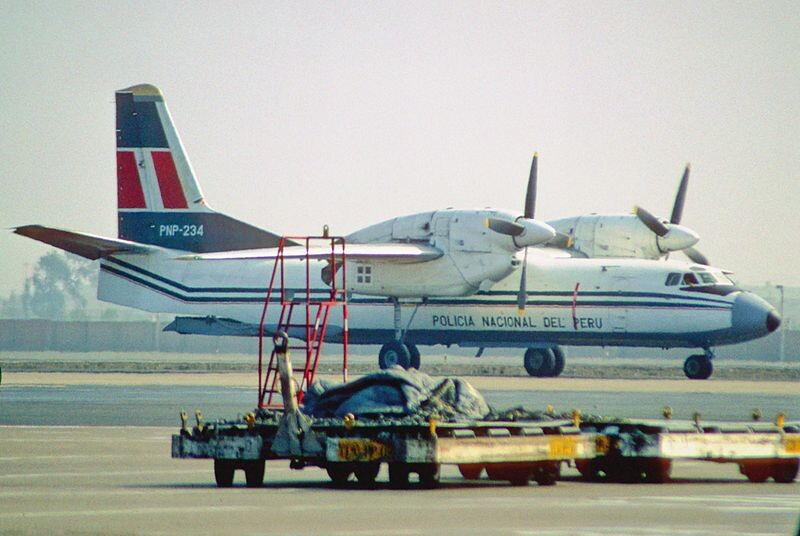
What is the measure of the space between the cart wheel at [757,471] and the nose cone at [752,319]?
27.8 m

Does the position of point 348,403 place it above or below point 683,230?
below

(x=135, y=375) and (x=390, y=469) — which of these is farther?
(x=135, y=375)

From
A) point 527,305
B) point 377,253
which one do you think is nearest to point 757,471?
point 377,253

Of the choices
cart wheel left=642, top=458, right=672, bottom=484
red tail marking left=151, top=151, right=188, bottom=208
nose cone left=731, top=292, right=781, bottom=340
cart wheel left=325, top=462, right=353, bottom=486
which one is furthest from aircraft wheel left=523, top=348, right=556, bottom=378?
cart wheel left=325, top=462, right=353, bottom=486

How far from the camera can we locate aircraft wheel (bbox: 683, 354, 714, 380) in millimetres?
43531

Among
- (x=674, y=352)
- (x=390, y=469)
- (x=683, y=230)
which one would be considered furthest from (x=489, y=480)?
(x=674, y=352)

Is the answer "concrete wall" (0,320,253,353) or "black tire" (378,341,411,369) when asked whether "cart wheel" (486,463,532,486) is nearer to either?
"black tire" (378,341,411,369)

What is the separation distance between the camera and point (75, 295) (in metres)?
168

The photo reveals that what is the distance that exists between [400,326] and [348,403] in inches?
1225

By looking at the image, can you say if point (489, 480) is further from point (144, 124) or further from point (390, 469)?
point (144, 124)

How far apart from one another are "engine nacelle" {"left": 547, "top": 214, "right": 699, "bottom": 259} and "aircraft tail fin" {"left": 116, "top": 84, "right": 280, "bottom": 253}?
11201 millimetres

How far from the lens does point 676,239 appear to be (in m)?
47.2

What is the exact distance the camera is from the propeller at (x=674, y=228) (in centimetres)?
4688

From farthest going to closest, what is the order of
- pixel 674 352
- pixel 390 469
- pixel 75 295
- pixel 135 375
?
1. pixel 75 295
2. pixel 674 352
3. pixel 135 375
4. pixel 390 469
